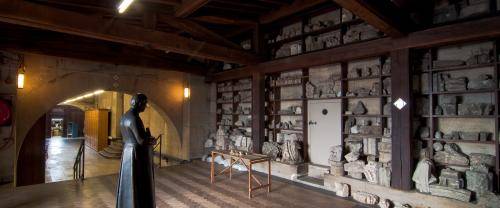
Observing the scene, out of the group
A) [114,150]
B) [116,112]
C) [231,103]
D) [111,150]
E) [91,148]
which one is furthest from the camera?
[91,148]

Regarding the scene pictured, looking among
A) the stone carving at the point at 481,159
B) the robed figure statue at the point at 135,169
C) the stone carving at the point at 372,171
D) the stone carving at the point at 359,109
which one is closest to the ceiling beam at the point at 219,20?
the stone carving at the point at 359,109

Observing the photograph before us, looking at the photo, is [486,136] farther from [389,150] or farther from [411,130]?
[389,150]

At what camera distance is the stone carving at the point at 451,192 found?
11.6 feet

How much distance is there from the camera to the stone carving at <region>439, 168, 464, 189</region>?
12.1ft

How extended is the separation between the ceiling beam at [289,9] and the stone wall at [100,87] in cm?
314

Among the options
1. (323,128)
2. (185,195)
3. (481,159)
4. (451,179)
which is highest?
(323,128)

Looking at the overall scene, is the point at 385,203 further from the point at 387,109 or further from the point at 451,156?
the point at 387,109

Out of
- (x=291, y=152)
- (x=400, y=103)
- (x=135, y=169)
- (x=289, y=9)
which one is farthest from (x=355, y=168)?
(x=135, y=169)

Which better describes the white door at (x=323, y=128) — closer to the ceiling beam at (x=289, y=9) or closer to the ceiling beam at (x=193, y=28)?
the ceiling beam at (x=289, y=9)

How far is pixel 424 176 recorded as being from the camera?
392 centimetres

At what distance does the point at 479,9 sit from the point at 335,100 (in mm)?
2620

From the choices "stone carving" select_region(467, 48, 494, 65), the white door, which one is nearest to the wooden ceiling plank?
the white door

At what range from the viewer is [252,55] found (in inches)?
250

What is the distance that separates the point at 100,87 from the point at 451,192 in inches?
295
